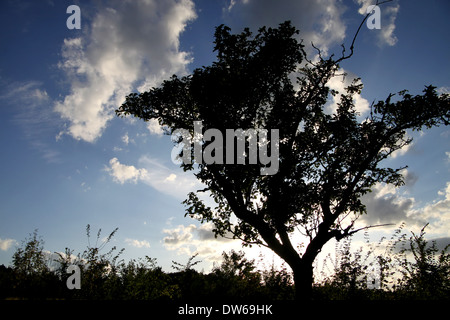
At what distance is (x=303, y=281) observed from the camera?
979 centimetres

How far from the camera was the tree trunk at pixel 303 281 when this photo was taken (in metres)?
9.52

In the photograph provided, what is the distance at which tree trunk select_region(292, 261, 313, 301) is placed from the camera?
9.52 metres

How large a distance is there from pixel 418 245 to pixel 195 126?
1047cm

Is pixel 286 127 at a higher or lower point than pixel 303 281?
higher

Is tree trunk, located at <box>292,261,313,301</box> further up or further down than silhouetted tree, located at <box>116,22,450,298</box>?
further down

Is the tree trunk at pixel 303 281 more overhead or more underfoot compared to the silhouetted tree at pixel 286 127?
more underfoot

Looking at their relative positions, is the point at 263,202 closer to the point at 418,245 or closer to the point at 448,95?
the point at 418,245
